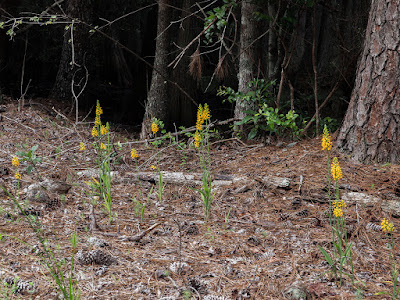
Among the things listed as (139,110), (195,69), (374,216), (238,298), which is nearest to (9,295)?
(238,298)

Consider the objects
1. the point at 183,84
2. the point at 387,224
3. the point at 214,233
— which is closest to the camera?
the point at 387,224

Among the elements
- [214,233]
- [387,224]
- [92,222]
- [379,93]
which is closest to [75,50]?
[92,222]

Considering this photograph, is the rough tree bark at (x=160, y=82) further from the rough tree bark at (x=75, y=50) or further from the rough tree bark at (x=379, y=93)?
the rough tree bark at (x=379, y=93)

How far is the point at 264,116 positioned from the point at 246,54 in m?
1.01

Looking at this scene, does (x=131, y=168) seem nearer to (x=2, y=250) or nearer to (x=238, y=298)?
(x=2, y=250)

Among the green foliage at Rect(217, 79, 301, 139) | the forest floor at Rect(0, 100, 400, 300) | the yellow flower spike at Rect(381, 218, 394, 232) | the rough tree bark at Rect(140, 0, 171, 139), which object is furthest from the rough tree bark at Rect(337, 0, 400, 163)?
the rough tree bark at Rect(140, 0, 171, 139)

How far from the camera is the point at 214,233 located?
2.85 meters

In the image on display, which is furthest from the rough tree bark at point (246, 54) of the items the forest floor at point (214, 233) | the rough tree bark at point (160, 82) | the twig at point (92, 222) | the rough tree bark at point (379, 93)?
the twig at point (92, 222)

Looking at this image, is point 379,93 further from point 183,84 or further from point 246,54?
point 183,84

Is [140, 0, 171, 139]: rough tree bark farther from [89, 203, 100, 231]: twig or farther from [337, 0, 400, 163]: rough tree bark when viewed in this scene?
[89, 203, 100, 231]: twig

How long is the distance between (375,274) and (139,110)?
29.5 feet

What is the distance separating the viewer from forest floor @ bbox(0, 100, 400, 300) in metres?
2.15

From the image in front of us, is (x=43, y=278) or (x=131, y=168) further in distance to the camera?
(x=131, y=168)

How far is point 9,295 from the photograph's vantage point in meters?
1.98
